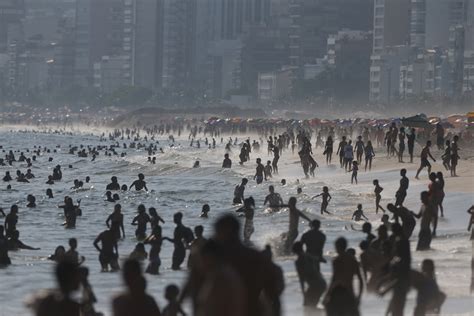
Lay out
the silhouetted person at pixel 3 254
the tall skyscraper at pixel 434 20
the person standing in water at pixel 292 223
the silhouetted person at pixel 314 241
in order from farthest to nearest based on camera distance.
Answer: the tall skyscraper at pixel 434 20 < the silhouetted person at pixel 3 254 < the person standing in water at pixel 292 223 < the silhouetted person at pixel 314 241

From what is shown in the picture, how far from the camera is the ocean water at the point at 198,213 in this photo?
797 inches

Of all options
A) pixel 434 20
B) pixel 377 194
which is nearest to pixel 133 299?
pixel 377 194

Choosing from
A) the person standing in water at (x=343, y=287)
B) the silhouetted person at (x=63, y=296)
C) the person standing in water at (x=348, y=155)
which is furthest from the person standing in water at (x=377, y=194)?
the silhouetted person at (x=63, y=296)

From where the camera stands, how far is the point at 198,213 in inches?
1484

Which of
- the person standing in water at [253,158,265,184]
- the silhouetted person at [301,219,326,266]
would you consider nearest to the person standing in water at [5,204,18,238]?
the silhouetted person at [301,219,326,266]

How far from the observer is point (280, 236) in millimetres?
25297

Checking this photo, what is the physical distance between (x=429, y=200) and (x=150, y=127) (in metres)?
149

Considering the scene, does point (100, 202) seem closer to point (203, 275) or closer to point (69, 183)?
point (69, 183)

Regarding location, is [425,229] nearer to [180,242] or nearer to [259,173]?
[180,242]

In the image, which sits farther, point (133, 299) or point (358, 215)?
point (358, 215)

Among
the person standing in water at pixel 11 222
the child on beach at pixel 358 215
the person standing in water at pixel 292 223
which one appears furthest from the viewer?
the child on beach at pixel 358 215

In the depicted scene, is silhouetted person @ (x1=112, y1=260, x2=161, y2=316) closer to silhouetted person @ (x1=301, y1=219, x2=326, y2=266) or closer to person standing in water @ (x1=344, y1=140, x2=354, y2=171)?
silhouetted person @ (x1=301, y1=219, x2=326, y2=266)

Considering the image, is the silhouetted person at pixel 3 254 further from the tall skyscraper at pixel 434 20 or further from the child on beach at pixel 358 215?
the tall skyscraper at pixel 434 20

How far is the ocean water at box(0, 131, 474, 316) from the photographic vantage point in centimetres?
2023
